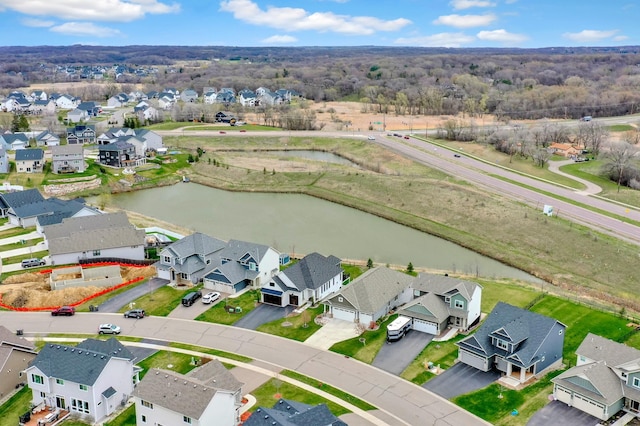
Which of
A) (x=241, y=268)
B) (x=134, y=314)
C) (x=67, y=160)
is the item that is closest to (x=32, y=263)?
(x=134, y=314)

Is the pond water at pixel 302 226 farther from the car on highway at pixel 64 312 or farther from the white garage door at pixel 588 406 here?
the car on highway at pixel 64 312

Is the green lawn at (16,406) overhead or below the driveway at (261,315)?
below

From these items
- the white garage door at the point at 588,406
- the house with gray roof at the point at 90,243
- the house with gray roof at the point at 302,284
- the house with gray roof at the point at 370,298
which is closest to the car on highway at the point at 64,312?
the house with gray roof at the point at 90,243

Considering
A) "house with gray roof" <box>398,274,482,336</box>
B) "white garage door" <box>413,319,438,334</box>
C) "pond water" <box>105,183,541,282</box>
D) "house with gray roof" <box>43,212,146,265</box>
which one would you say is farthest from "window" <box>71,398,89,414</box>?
"pond water" <box>105,183,541,282</box>

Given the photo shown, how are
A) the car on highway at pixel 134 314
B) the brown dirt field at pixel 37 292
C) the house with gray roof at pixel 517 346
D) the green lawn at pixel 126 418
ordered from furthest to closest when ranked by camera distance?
the brown dirt field at pixel 37 292
the car on highway at pixel 134 314
the house with gray roof at pixel 517 346
the green lawn at pixel 126 418

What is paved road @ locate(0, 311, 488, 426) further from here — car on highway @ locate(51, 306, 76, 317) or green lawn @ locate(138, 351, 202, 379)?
green lawn @ locate(138, 351, 202, 379)

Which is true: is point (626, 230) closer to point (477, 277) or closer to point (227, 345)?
point (477, 277)

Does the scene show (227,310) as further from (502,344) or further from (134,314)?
(502,344)

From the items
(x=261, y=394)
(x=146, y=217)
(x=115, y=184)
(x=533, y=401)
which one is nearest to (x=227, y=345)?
(x=261, y=394)
